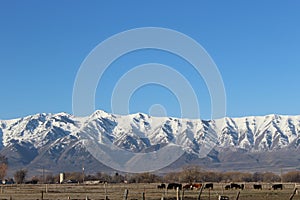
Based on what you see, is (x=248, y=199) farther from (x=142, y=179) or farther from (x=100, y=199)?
(x=142, y=179)

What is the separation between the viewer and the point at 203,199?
67.8 metres

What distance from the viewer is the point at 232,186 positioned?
116 metres

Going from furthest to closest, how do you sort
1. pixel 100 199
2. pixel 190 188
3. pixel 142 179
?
pixel 142 179, pixel 190 188, pixel 100 199

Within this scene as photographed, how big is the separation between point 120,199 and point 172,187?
156 ft

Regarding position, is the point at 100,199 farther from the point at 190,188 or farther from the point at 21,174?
the point at 21,174

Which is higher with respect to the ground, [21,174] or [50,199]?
[21,174]

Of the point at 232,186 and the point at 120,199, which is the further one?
the point at 232,186

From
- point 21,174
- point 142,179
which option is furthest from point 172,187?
point 21,174

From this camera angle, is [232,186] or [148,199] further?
[232,186]

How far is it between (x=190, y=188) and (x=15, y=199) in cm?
4937

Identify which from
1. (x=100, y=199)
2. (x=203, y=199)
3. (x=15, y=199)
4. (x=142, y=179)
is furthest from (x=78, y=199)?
(x=142, y=179)

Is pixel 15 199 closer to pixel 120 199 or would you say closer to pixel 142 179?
pixel 120 199

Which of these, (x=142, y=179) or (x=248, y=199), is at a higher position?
(x=142, y=179)

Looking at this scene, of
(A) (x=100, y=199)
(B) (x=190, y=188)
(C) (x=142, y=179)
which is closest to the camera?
(A) (x=100, y=199)
